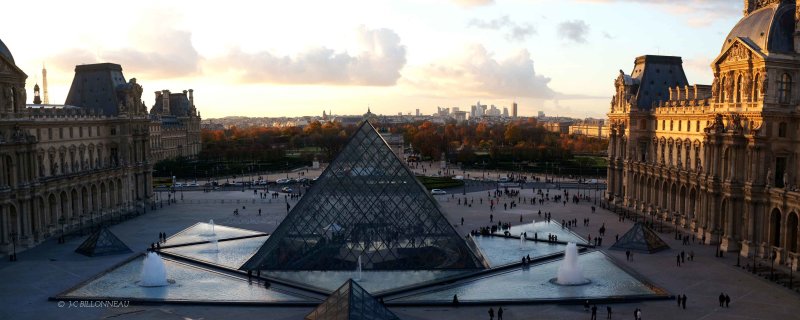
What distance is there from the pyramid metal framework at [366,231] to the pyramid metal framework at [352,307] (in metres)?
6.89

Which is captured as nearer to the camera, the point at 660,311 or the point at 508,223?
the point at 660,311

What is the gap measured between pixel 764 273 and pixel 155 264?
79.4 feet

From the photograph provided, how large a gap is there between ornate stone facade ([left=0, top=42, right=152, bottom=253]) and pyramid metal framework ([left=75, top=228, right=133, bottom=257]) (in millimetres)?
3816

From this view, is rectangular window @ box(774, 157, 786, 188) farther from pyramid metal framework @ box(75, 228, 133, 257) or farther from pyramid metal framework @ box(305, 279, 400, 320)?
pyramid metal framework @ box(75, 228, 133, 257)

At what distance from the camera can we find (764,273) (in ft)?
91.9

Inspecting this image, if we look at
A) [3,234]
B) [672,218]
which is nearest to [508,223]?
[672,218]

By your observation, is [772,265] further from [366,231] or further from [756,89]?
[366,231]

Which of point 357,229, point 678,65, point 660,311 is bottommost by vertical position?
point 660,311

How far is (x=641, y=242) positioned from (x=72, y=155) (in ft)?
109

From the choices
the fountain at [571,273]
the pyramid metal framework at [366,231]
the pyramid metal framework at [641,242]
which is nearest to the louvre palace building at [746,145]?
the pyramid metal framework at [641,242]

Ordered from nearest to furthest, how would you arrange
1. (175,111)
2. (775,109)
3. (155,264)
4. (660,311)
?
1. (660,311)
2. (155,264)
3. (775,109)
4. (175,111)

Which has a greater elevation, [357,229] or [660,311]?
[357,229]

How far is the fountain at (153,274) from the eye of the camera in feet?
85.3

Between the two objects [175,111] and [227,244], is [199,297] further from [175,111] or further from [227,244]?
[175,111]
